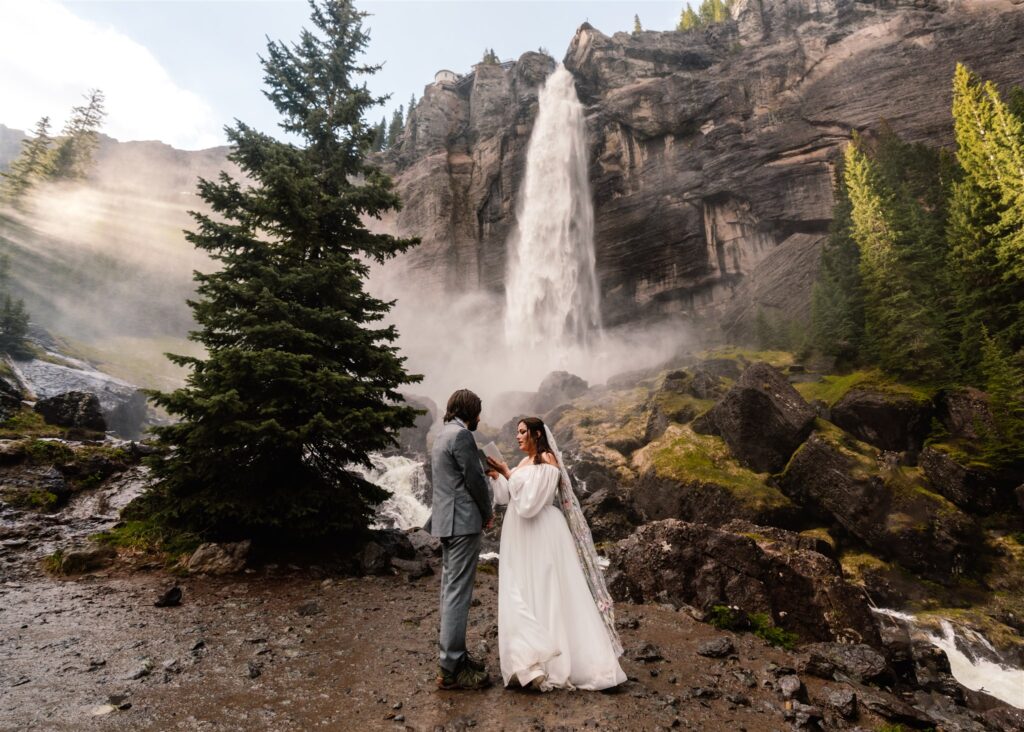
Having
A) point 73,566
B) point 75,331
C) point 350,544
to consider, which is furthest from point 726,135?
point 75,331

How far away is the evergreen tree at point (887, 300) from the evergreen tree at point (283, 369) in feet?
76.9

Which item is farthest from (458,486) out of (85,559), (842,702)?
(85,559)

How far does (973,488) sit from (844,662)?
13.7 m

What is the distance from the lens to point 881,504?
49.0ft

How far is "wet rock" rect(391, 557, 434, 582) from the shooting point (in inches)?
344

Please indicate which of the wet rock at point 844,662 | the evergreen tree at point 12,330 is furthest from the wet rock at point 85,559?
the evergreen tree at point 12,330

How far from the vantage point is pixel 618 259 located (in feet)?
157

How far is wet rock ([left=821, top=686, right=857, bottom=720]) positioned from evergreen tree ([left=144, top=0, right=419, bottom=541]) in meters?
7.13

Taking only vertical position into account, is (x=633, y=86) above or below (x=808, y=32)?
below

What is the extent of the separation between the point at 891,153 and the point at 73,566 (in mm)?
46396

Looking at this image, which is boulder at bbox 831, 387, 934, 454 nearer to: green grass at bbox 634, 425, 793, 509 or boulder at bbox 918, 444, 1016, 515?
boulder at bbox 918, 444, 1016, 515

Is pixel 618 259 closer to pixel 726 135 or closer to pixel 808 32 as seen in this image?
pixel 726 135

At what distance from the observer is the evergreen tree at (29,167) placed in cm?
5150

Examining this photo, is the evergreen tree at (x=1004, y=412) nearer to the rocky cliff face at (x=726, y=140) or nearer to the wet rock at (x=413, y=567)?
the rocky cliff face at (x=726, y=140)
